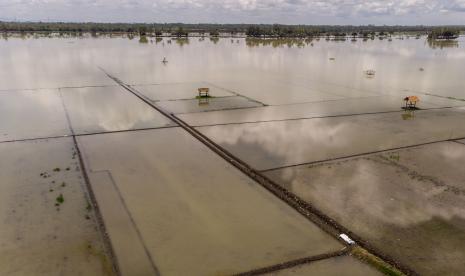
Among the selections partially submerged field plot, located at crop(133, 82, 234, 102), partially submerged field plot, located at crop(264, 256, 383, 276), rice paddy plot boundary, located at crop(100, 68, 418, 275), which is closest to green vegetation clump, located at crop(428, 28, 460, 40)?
partially submerged field plot, located at crop(133, 82, 234, 102)

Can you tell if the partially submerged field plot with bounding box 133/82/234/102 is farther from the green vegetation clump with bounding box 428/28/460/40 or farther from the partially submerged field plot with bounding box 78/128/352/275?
the green vegetation clump with bounding box 428/28/460/40

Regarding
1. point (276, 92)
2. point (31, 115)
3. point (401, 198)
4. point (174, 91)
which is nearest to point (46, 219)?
point (401, 198)

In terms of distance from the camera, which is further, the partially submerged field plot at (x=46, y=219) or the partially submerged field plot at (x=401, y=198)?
the partially submerged field plot at (x=401, y=198)

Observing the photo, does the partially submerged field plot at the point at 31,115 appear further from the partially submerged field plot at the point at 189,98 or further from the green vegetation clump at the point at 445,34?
the green vegetation clump at the point at 445,34

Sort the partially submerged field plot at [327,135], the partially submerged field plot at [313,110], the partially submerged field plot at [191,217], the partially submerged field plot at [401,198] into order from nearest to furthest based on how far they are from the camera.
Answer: the partially submerged field plot at [191,217]
the partially submerged field plot at [401,198]
the partially submerged field plot at [327,135]
the partially submerged field plot at [313,110]

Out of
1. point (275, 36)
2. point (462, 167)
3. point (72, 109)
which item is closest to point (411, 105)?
point (462, 167)

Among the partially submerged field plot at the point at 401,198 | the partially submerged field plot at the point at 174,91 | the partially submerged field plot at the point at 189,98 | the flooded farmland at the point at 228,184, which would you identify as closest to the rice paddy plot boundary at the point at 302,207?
the flooded farmland at the point at 228,184
